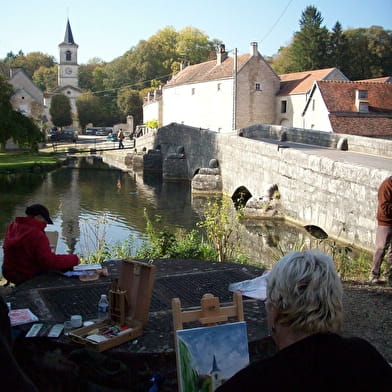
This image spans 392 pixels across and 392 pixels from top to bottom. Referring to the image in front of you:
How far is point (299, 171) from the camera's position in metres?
14.9

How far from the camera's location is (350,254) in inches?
420

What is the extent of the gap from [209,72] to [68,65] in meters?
43.4

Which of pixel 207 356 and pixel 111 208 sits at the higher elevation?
pixel 207 356

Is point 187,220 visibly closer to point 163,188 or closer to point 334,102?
point 163,188

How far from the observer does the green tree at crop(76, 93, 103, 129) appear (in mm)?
64438

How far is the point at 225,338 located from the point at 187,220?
15036 mm

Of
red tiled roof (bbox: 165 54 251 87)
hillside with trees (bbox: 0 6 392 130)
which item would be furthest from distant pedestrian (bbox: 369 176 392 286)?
hillside with trees (bbox: 0 6 392 130)

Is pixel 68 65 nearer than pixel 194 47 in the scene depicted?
No

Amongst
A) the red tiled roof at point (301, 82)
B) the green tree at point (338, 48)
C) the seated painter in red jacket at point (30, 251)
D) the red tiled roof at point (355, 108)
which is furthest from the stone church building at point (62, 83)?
the seated painter in red jacket at point (30, 251)

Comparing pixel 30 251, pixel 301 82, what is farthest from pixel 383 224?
pixel 301 82

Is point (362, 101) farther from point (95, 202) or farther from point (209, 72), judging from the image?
point (209, 72)

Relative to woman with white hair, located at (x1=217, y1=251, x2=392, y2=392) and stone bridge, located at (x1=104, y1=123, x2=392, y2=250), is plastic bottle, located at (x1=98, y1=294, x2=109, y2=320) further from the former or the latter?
stone bridge, located at (x1=104, y1=123, x2=392, y2=250)

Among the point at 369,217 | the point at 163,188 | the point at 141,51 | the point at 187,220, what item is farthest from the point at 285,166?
the point at 141,51

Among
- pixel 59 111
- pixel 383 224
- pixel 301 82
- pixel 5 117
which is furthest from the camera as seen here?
pixel 59 111
